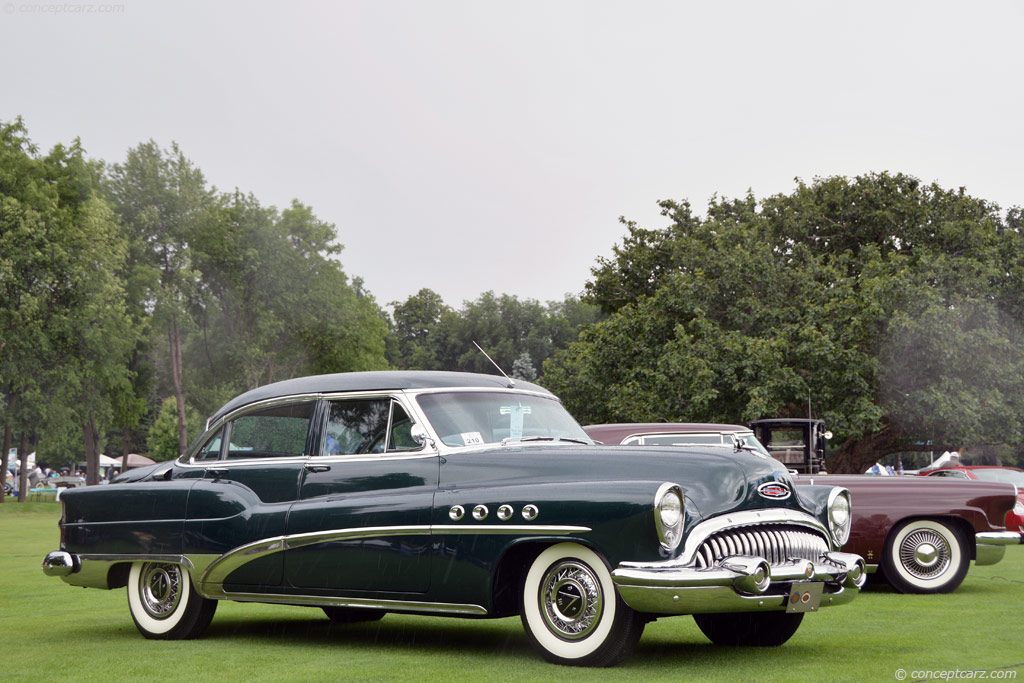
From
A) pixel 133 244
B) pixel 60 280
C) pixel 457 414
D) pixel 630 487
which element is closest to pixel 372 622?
pixel 457 414

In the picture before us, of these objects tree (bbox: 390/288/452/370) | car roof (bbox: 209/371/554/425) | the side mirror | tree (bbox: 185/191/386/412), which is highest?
tree (bbox: 390/288/452/370)

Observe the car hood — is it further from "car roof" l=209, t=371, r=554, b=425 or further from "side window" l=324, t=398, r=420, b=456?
"car roof" l=209, t=371, r=554, b=425

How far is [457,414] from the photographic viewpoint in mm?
8547

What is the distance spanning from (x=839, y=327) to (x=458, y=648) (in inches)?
1213

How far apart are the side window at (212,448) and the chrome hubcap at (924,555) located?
7361mm

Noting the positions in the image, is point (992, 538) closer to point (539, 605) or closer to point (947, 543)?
point (947, 543)

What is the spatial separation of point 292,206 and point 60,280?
17237 millimetres

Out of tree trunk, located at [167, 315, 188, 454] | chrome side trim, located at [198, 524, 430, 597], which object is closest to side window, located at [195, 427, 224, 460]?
chrome side trim, located at [198, 524, 430, 597]

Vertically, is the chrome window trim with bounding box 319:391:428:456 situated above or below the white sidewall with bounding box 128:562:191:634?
above

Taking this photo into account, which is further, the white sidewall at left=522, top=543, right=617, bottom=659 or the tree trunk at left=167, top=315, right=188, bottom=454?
the tree trunk at left=167, top=315, right=188, bottom=454

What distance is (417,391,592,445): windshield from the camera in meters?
8.42

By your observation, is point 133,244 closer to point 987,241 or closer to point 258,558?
point 987,241

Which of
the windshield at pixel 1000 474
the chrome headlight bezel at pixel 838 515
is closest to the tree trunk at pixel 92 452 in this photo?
the windshield at pixel 1000 474

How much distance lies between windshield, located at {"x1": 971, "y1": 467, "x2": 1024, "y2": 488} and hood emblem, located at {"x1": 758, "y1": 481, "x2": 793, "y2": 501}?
1801 centimetres
